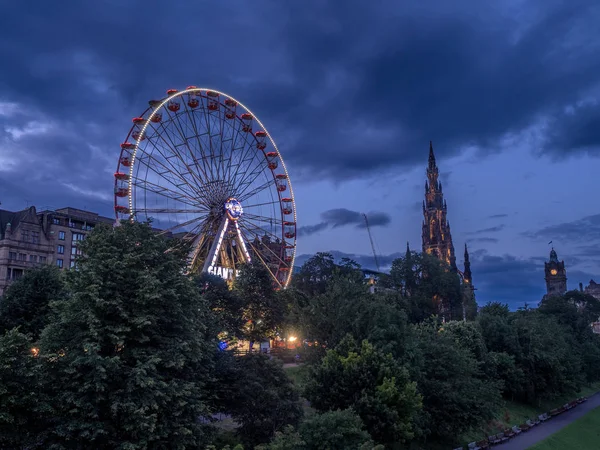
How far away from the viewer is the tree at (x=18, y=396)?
2453cm

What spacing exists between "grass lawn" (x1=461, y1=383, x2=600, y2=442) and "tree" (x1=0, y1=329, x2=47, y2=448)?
39737 mm

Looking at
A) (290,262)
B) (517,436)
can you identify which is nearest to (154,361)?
(517,436)

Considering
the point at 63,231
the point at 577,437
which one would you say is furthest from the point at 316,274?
the point at 577,437

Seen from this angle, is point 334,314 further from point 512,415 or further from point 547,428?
point 547,428

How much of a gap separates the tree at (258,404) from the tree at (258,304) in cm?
2513

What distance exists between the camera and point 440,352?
50312 millimetres

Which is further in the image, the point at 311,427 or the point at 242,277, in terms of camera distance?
the point at 242,277

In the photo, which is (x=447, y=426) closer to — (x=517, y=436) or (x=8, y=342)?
(x=517, y=436)

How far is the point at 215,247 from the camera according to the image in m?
67.8

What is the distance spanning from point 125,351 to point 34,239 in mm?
77680

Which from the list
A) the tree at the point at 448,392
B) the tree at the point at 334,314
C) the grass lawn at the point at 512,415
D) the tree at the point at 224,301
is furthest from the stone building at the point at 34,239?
the grass lawn at the point at 512,415

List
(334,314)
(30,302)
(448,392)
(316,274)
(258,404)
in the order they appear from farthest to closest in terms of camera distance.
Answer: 1. (316,274)
2. (334,314)
3. (30,302)
4. (448,392)
5. (258,404)

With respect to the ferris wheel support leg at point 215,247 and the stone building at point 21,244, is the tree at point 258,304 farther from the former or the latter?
the stone building at point 21,244

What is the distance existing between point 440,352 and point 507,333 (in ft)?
87.9
